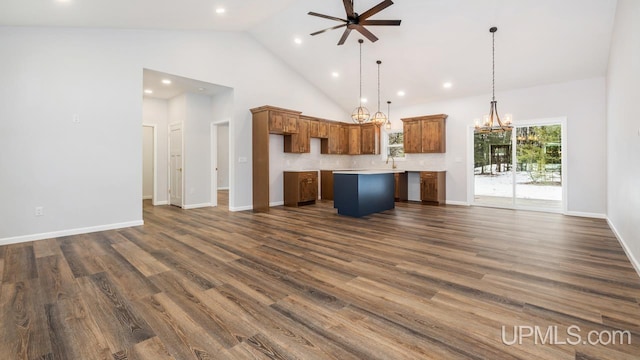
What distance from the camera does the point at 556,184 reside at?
21.7 feet

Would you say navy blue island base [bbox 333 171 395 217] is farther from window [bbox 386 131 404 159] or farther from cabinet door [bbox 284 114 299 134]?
window [bbox 386 131 404 159]

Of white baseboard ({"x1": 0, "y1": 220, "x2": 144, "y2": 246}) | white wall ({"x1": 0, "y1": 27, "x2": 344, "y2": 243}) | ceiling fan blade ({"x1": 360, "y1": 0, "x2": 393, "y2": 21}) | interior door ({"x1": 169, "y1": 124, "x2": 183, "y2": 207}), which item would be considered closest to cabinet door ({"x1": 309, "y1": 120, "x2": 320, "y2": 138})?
white wall ({"x1": 0, "y1": 27, "x2": 344, "y2": 243})

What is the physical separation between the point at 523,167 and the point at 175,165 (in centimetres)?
896

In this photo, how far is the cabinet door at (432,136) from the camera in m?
7.93

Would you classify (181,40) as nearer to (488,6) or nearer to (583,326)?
(488,6)

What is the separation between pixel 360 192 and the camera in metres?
5.91

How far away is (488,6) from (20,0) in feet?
21.8

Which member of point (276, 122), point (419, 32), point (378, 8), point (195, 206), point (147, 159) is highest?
point (419, 32)

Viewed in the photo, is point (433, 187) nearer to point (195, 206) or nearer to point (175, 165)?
point (195, 206)

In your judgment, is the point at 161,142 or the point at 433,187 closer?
the point at 433,187

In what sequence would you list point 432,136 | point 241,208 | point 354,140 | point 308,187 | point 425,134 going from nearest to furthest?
point 241,208
point 308,187
point 432,136
point 425,134
point 354,140

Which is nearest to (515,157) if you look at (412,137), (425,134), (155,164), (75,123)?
(425,134)

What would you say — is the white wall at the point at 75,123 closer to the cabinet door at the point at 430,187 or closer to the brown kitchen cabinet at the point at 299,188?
the brown kitchen cabinet at the point at 299,188

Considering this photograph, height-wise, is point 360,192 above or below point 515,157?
below
